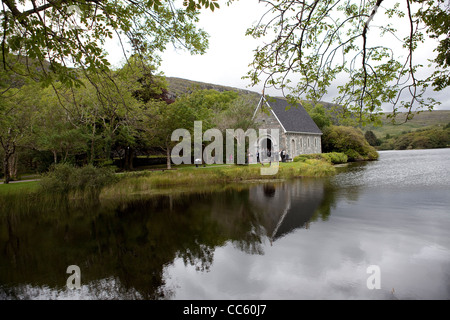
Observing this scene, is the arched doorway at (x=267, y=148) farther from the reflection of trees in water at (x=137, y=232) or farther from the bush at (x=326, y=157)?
the reflection of trees in water at (x=137, y=232)

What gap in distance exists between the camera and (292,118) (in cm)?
3512

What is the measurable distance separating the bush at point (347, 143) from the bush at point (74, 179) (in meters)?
33.2

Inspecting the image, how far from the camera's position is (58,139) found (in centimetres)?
1691

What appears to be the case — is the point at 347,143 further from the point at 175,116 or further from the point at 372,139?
the point at 372,139

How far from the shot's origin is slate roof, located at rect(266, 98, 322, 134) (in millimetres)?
32438

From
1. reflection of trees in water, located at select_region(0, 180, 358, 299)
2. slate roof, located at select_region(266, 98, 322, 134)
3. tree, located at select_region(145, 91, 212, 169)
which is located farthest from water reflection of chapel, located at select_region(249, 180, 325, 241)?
slate roof, located at select_region(266, 98, 322, 134)

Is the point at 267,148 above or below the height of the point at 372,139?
below

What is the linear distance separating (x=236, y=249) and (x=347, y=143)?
37166mm

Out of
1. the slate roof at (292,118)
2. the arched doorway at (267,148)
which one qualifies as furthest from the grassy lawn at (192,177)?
the slate roof at (292,118)

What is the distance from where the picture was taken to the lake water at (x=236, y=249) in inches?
195

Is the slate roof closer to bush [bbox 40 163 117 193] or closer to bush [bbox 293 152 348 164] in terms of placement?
bush [bbox 293 152 348 164]

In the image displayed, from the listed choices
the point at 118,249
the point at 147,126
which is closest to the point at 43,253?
the point at 118,249

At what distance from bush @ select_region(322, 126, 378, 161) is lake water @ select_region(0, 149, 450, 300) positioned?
2825cm

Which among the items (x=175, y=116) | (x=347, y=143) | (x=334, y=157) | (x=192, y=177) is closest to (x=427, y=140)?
(x=347, y=143)
